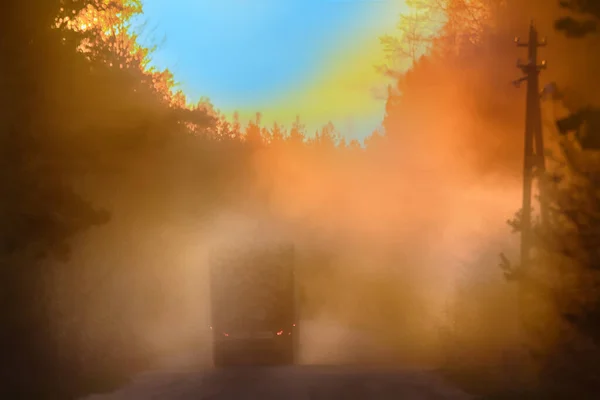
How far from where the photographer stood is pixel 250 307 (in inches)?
726

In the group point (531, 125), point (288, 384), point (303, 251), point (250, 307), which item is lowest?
point (303, 251)

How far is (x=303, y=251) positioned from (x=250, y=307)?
29.6 metres

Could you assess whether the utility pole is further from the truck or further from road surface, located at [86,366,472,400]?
the truck

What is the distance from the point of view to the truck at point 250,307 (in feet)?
60.4

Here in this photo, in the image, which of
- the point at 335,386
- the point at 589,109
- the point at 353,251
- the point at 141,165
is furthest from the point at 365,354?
the point at 353,251

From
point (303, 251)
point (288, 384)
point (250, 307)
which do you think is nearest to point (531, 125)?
point (250, 307)

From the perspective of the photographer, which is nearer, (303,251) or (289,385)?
(289,385)

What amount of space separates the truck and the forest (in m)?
2.95

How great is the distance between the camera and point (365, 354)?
23.1 m

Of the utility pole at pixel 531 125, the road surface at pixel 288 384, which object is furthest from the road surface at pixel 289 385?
the utility pole at pixel 531 125

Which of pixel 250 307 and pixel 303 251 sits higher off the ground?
pixel 250 307

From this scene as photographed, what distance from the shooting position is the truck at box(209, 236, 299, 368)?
18.4 metres

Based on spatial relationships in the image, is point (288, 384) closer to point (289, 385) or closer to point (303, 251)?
point (289, 385)

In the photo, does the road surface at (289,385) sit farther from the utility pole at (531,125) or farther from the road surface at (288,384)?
the utility pole at (531,125)
